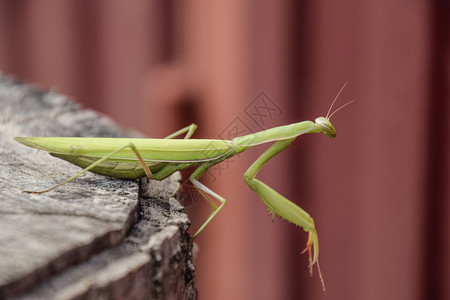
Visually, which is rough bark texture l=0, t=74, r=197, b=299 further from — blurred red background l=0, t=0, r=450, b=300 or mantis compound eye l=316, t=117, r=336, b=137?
blurred red background l=0, t=0, r=450, b=300

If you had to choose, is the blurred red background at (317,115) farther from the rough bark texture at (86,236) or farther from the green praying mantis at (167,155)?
the rough bark texture at (86,236)

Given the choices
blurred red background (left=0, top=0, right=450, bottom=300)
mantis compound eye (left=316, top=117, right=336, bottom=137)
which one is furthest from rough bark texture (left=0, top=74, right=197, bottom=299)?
blurred red background (left=0, top=0, right=450, bottom=300)

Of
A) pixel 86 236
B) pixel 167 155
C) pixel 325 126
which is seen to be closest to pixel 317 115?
pixel 325 126

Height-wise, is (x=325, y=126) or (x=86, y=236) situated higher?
(x=325, y=126)

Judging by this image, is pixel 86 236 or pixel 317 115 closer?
pixel 86 236

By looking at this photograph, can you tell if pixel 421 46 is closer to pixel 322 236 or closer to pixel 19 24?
pixel 322 236

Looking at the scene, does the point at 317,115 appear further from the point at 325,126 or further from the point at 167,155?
the point at 167,155

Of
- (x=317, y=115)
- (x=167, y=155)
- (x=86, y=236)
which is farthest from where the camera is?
(x=317, y=115)

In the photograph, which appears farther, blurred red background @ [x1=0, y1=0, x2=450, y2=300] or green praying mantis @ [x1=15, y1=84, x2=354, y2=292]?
blurred red background @ [x1=0, y1=0, x2=450, y2=300]
